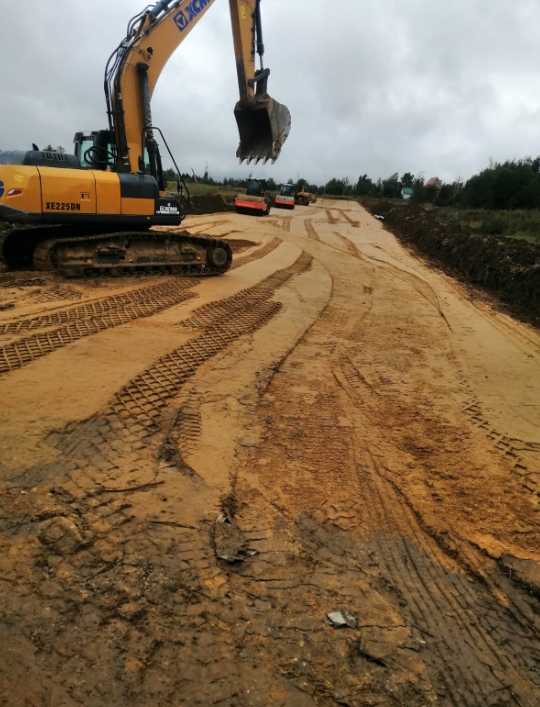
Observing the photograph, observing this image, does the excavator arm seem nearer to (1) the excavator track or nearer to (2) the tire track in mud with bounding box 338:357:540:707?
(1) the excavator track

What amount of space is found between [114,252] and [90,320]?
101 inches

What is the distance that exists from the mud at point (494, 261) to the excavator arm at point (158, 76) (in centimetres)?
592

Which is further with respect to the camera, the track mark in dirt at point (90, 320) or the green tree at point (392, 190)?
the green tree at point (392, 190)

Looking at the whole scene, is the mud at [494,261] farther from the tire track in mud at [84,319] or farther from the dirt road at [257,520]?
the tire track in mud at [84,319]

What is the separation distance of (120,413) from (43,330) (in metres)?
2.17

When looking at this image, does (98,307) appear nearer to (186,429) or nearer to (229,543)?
(186,429)

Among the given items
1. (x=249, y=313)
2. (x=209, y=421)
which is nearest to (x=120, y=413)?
(x=209, y=421)

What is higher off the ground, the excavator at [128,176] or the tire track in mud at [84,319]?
the excavator at [128,176]

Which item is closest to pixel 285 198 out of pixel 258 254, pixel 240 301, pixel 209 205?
pixel 209 205

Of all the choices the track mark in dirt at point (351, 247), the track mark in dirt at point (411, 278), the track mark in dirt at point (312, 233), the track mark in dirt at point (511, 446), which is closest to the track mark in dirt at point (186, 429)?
the track mark in dirt at point (511, 446)

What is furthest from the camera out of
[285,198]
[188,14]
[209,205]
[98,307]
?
[285,198]

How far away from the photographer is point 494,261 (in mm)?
11531

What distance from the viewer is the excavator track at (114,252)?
295 inches

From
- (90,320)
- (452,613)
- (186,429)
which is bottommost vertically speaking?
(452,613)
